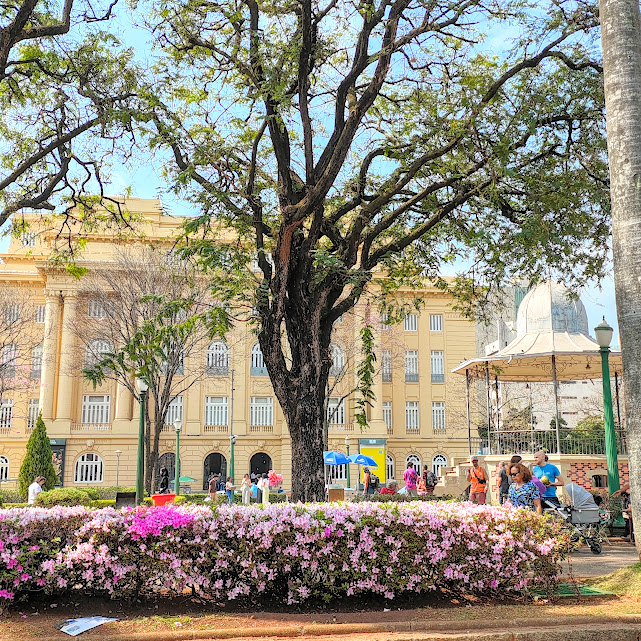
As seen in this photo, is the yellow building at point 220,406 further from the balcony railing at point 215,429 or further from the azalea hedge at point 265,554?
the azalea hedge at point 265,554

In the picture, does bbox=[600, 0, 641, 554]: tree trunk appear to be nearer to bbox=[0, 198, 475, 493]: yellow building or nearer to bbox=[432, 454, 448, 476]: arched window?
bbox=[0, 198, 475, 493]: yellow building

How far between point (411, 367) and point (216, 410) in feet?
42.9

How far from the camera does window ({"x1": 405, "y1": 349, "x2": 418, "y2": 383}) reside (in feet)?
155

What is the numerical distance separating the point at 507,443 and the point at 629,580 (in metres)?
12.6

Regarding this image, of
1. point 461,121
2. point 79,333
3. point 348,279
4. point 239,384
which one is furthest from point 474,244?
point 239,384

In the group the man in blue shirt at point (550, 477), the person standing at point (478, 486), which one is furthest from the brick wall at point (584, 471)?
the man in blue shirt at point (550, 477)

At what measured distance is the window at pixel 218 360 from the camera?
42562 millimetres

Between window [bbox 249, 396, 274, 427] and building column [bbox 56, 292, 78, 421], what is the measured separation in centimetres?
1091

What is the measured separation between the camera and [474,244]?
11.1 metres

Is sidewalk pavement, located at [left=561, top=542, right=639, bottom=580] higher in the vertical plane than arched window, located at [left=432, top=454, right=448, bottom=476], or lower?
lower

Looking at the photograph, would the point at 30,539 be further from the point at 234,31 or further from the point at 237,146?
the point at 234,31

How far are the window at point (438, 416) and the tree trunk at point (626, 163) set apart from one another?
40.0 meters

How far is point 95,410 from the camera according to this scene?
143ft

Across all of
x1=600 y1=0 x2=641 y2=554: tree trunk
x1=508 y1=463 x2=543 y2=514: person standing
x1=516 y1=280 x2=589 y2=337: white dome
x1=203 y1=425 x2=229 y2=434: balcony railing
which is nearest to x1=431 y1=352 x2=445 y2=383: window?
x1=203 y1=425 x2=229 y2=434: balcony railing
